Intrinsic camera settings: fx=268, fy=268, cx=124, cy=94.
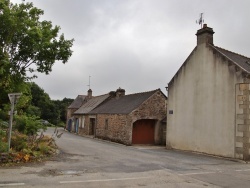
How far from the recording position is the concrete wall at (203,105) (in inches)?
594

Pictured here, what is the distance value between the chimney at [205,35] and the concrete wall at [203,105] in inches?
14.6

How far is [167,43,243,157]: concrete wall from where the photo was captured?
15.1 m

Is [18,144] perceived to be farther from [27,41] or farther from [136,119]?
[136,119]

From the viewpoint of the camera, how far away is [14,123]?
15.6 meters

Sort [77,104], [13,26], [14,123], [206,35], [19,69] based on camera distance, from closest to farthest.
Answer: [13,26]
[19,69]
[14,123]
[206,35]
[77,104]

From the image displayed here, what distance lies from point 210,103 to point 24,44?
36.1ft

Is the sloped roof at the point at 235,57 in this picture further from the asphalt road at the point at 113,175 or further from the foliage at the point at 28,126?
the foliage at the point at 28,126

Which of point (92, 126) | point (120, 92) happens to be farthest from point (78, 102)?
point (120, 92)

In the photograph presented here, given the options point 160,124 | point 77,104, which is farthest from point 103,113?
point 77,104

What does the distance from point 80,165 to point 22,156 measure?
231cm

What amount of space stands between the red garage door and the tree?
37.7ft

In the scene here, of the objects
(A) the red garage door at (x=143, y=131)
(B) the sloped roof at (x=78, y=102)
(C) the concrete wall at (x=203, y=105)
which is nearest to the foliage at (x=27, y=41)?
(C) the concrete wall at (x=203, y=105)

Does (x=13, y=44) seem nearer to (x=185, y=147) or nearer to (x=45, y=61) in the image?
(x=45, y=61)

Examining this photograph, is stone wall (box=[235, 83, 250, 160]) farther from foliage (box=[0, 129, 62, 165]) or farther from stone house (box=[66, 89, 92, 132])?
stone house (box=[66, 89, 92, 132])
